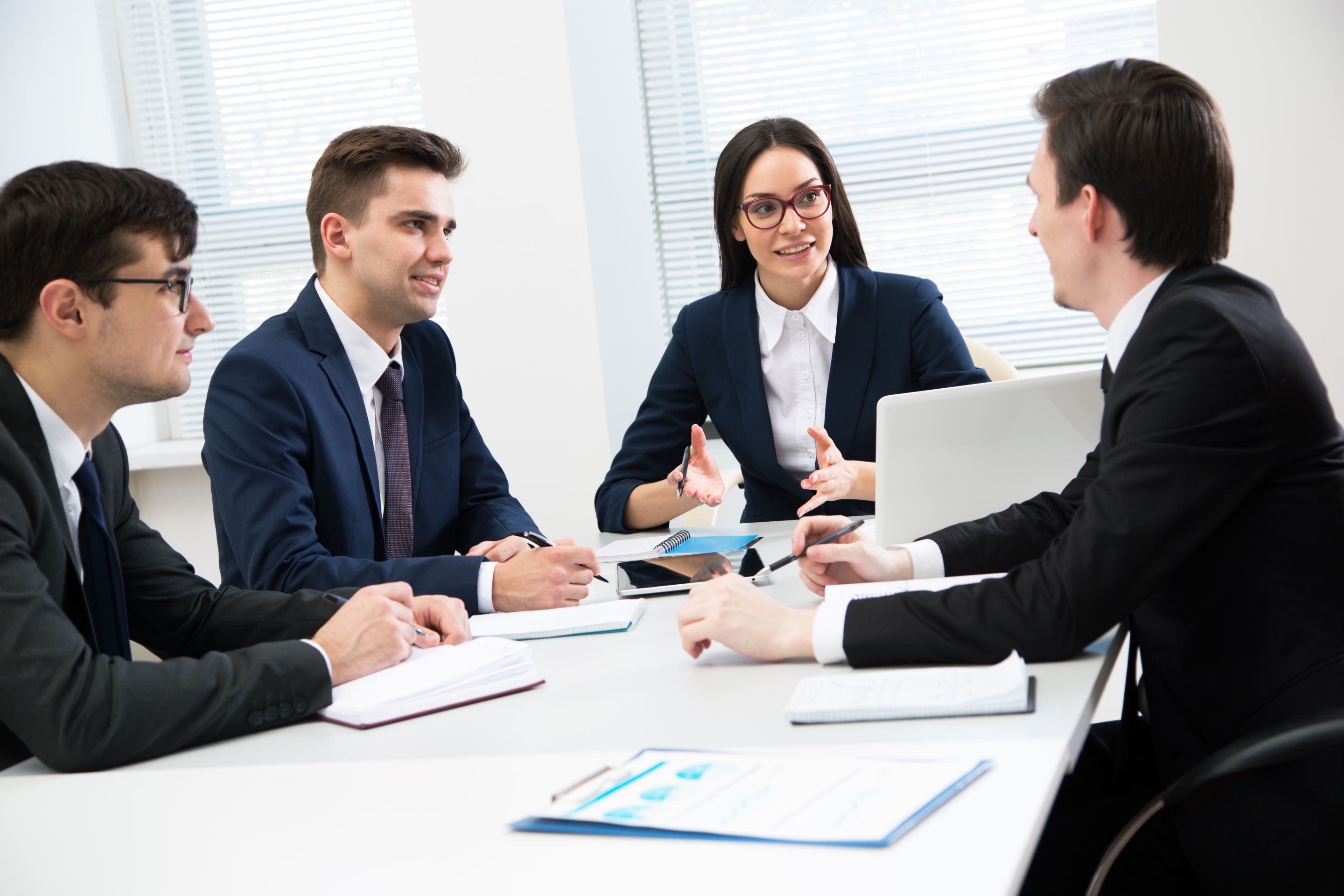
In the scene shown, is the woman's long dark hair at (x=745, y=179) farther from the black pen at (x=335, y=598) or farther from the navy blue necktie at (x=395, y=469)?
the black pen at (x=335, y=598)

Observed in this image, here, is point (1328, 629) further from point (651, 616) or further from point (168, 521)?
point (168, 521)

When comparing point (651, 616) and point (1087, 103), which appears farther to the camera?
point (651, 616)

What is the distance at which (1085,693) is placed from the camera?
48.3 inches

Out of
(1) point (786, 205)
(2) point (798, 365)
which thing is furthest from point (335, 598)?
(1) point (786, 205)

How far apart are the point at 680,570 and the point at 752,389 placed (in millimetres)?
891

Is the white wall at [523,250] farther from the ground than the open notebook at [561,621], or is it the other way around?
the white wall at [523,250]

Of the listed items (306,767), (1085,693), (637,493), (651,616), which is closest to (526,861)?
(306,767)

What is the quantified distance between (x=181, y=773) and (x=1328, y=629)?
4.31 ft

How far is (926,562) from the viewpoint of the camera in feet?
5.58

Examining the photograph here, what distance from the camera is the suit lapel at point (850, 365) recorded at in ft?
9.00

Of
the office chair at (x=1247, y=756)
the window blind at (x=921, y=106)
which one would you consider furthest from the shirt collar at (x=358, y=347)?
the window blind at (x=921, y=106)

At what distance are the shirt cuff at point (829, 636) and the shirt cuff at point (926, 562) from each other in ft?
1.07

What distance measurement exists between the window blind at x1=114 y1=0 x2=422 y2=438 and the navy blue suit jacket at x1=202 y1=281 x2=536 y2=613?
2607 mm

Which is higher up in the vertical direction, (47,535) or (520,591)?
(47,535)
